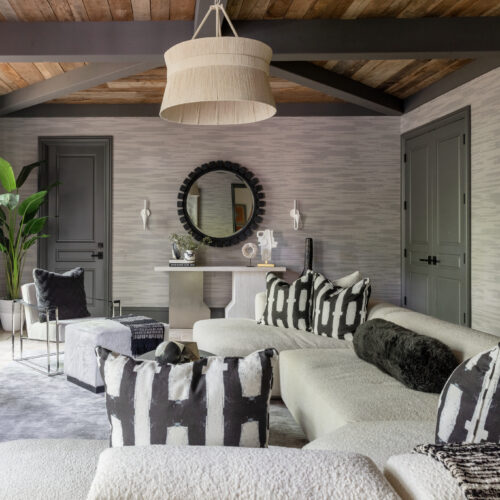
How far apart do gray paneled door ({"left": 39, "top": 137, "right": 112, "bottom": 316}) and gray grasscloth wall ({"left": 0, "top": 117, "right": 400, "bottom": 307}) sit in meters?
0.17

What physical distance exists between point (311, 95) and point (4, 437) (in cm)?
476

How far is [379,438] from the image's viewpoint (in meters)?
1.87

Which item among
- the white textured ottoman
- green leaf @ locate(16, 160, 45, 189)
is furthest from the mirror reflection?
the white textured ottoman

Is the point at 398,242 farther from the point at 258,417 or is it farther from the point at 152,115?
the point at 258,417

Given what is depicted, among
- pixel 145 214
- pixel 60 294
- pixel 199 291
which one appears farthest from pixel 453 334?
pixel 145 214

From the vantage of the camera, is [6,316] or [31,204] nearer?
[31,204]

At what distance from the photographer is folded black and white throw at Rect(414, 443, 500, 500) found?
0.82m

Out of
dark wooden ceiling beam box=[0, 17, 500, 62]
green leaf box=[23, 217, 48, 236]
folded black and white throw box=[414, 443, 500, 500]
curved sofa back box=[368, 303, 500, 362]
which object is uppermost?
dark wooden ceiling beam box=[0, 17, 500, 62]

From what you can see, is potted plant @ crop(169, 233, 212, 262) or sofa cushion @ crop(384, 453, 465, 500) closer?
sofa cushion @ crop(384, 453, 465, 500)

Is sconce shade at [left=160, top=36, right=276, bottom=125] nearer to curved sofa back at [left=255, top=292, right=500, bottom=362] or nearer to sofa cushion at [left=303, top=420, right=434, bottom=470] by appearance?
sofa cushion at [left=303, top=420, right=434, bottom=470]

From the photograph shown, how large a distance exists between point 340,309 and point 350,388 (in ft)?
3.97

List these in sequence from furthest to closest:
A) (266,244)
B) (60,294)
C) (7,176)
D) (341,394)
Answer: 1. (266,244)
2. (7,176)
3. (60,294)
4. (341,394)

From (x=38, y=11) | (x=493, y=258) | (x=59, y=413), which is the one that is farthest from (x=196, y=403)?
(x=493, y=258)

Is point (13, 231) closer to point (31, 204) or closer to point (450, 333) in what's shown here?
point (31, 204)
